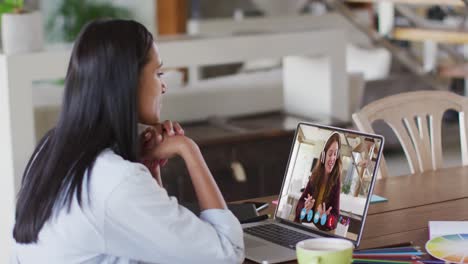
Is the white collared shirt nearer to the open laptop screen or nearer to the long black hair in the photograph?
the long black hair

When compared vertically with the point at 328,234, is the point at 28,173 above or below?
above

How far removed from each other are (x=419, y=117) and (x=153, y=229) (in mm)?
1586

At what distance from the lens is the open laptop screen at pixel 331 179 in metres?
2.07

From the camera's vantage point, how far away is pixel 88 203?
181 cm

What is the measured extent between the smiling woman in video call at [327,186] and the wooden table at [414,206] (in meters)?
0.10

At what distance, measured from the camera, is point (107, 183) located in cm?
179

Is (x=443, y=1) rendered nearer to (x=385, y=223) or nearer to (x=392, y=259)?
(x=385, y=223)

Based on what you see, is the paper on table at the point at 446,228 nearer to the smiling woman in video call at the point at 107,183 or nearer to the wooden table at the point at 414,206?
the wooden table at the point at 414,206

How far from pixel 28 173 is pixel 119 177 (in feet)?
0.85

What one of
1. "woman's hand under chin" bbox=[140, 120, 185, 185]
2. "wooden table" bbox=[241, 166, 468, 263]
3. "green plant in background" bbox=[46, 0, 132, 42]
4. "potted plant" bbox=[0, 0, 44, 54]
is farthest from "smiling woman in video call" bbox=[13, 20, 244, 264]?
"green plant in background" bbox=[46, 0, 132, 42]

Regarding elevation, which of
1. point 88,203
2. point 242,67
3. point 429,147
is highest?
point 88,203

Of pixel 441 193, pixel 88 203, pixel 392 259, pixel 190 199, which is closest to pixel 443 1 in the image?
pixel 190 199

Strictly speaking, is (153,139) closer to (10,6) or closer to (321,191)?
(321,191)

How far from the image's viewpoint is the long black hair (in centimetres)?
181
